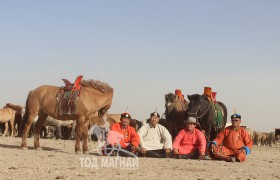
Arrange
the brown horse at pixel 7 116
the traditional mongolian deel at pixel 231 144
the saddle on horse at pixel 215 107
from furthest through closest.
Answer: the brown horse at pixel 7 116 < the saddle on horse at pixel 215 107 < the traditional mongolian deel at pixel 231 144

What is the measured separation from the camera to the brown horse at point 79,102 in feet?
43.7

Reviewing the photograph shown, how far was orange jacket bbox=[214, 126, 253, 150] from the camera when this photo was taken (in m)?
11.7

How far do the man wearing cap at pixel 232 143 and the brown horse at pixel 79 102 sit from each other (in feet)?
12.1

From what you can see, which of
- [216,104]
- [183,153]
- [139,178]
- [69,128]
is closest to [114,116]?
[69,128]

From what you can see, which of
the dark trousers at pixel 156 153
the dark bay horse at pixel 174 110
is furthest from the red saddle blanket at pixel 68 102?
the dark bay horse at pixel 174 110

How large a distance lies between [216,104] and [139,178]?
24.9ft

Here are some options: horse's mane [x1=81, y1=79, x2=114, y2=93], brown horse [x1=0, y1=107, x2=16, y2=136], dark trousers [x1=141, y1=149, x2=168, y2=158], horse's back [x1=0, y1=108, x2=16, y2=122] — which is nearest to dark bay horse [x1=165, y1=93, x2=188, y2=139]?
horse's mane [x1=81, y1=79, x2=114, y2=93]

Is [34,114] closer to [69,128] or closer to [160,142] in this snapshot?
[160,142]

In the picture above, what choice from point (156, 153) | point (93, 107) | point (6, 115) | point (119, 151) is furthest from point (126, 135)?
point (6, 115)

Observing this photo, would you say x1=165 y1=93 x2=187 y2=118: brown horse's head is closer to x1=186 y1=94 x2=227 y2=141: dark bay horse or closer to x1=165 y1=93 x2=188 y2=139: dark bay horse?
x1=165 y1=93 x2=188 y2=139: dark bay horse

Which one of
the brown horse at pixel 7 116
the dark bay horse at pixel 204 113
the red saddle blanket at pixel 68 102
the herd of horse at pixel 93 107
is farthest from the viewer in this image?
the brown horse at pixel 7 116

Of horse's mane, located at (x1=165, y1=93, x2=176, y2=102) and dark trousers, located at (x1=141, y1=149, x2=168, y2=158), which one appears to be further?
horse's mane, located at (x1=165, y1=93, x2=176, y2=102)

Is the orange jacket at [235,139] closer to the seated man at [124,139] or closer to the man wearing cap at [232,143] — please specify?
the man wearing cap at [232,143]

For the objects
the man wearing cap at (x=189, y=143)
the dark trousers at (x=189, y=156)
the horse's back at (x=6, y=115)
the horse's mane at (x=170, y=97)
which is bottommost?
the dark trousers at (x=189, y=156)
